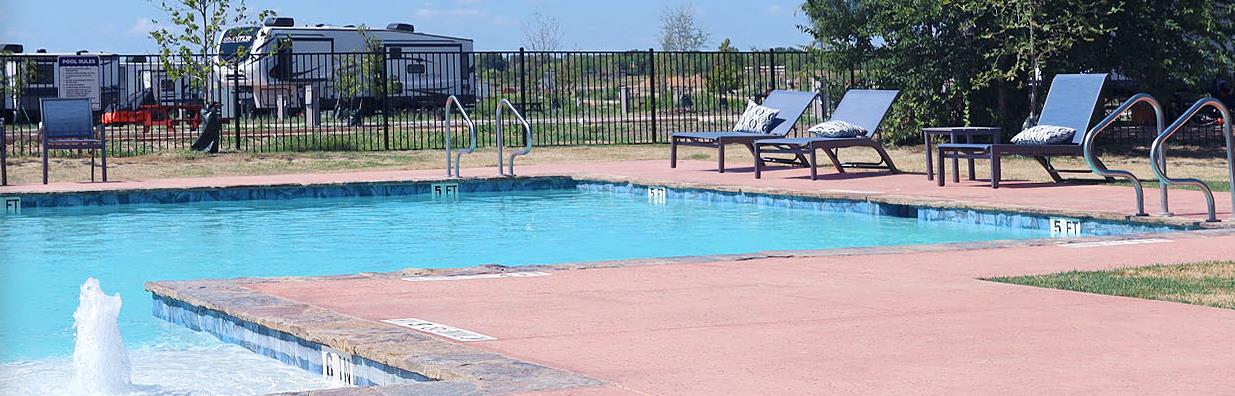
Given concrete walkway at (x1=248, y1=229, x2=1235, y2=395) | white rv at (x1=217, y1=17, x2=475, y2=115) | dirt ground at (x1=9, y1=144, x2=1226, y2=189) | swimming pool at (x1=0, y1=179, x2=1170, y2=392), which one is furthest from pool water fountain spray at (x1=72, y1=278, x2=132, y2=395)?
white rv at (x1=217, y1=17, x2=475, y2=115)

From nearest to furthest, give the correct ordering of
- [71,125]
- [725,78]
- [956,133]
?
[956,133] < [71,125] < [725,78]

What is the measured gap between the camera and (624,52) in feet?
72.1

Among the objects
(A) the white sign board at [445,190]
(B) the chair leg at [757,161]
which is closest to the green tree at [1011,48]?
(B) the chair leg at [757,161]

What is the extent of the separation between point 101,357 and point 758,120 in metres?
10.4

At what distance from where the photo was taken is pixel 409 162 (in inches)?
728

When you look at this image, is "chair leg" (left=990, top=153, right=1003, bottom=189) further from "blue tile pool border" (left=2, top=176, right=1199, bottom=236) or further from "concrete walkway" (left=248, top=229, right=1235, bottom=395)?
"concrete walkway" (left=248, top=229, right=1235, bottom=395)

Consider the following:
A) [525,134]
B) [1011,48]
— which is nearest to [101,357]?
[525,134]

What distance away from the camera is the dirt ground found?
1612 centimetres

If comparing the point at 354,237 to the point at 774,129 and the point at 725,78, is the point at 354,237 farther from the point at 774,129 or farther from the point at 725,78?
the point at 725,78

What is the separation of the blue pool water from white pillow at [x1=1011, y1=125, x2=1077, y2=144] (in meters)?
1.37

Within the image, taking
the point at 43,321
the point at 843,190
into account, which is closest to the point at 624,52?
the point at 843,190

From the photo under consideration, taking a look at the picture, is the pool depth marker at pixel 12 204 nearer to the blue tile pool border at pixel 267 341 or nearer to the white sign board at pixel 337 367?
the blue tile pool border at pixel 267 341

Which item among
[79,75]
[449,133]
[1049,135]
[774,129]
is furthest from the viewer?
[79,75]

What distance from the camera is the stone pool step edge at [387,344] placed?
435cm
